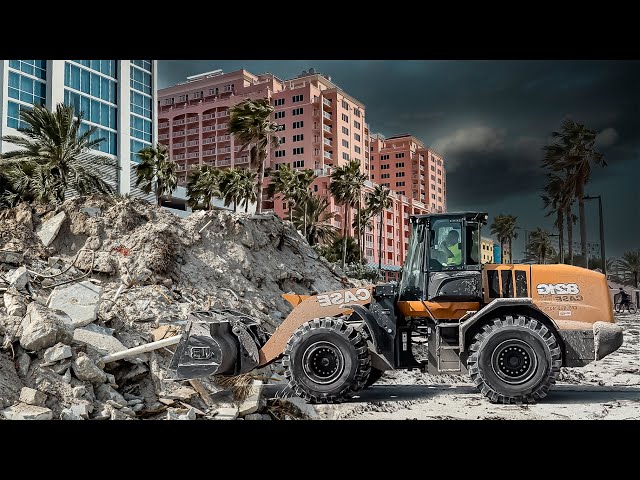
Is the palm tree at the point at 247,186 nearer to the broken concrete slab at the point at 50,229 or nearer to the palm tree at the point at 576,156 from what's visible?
the broken concrete slab at the point at 50,229

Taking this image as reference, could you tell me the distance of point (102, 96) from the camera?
2977 cm

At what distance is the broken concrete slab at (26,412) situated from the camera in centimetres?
610

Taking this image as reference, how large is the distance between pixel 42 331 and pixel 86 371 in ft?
2.26

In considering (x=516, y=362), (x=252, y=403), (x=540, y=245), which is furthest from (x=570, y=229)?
(x=252, y=403)

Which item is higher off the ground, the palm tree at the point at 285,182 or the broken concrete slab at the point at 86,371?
the palm tree at the point at 285,182

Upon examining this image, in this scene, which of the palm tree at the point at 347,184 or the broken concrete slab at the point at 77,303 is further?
the palm tree at the point at 347,184

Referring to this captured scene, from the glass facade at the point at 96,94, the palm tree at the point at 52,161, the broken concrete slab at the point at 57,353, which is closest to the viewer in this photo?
the broken concrete slab at the point at 57,353

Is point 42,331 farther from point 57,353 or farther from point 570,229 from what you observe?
point 570,229

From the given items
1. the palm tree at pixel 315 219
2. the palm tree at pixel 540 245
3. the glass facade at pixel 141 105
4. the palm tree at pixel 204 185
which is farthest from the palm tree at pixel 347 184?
the palm tree at pixel 540 245

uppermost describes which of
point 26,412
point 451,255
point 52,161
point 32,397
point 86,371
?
point 52,161

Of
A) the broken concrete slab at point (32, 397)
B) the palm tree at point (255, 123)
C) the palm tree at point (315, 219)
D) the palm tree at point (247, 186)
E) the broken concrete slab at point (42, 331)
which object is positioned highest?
the palm tree at point (255, 123)

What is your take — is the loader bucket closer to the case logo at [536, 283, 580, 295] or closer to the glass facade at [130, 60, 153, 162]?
the case logo at [536, 283, 580, 295]

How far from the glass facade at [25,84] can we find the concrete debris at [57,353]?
814 inches

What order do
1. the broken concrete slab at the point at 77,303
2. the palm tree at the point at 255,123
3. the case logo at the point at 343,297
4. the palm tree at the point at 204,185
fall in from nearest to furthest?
the case logo at the point at 343,297
the broken concrete slab at the point at 77,303
the palm tree at the point at 255,123
the palm tree at the point at 204,185
